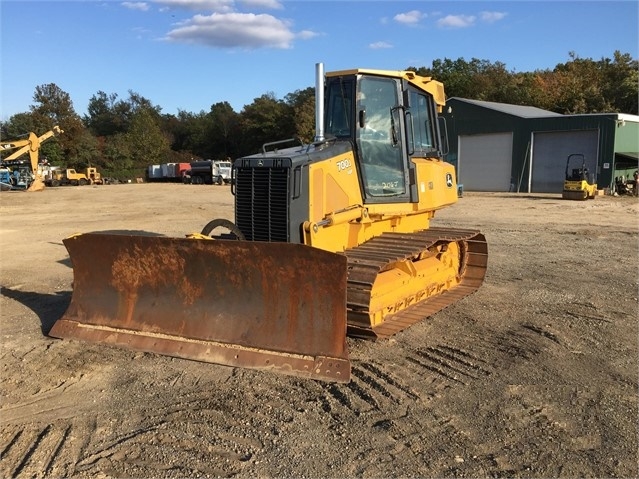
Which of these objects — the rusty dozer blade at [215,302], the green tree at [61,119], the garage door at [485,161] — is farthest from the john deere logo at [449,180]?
the green tree at [61,119]

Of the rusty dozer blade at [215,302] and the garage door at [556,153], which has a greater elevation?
the garage door at [556,153]

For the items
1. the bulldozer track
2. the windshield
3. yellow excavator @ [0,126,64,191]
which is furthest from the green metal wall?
yellow excavator @ [0,126,64,191]

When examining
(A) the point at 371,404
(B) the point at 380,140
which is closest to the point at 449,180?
(B) the point at 380,140

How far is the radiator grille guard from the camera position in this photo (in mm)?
5719

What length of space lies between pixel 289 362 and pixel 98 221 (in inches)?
598

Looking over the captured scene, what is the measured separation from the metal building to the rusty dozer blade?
27508mm

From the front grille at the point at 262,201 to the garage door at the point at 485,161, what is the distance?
2873 centimetres

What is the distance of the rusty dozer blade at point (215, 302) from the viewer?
4.89 metres

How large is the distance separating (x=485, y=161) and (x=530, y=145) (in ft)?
9.78

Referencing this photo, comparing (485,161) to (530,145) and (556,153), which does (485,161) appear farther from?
(556,153)

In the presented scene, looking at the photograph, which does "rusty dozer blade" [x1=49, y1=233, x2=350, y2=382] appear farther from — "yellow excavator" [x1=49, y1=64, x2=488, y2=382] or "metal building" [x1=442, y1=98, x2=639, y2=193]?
"metal building" [x1=442, y1=98, x2=639, y2=193]

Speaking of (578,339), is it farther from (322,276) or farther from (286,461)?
(286,461)

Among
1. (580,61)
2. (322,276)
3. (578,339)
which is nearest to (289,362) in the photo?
(322,276)

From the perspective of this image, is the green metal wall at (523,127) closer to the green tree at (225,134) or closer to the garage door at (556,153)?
the garage door at (556,153)
